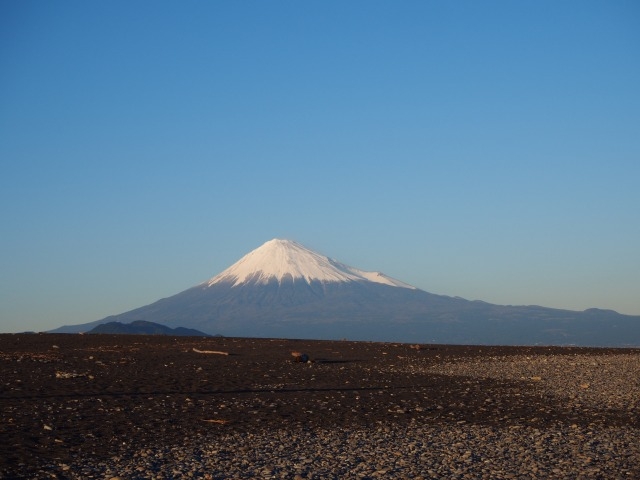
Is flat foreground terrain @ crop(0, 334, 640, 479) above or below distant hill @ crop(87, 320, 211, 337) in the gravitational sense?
below

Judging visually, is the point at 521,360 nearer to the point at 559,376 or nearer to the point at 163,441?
the point at 559,376

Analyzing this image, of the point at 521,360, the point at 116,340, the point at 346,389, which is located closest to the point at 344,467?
the point at 346,389

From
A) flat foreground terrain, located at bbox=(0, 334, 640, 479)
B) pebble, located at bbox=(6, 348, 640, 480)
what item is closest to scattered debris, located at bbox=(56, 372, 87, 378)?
flat foreground terrain, located at bbox=(0, 334, 640, 479)

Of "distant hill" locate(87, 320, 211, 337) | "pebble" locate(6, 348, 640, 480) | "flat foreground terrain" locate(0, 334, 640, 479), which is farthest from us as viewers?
"distant hill" locate(87, 320, 211, 337)

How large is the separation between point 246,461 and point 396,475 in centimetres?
247

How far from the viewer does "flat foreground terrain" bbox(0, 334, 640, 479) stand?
13.0 metres

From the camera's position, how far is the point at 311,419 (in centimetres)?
1716

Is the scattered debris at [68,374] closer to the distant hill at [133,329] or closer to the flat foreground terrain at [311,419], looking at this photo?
the flat foreground terrain at [311,419]

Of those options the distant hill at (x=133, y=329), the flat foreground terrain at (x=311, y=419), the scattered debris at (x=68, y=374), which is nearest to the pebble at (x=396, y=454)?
the flat foreground terrain at (x=311, y=419)

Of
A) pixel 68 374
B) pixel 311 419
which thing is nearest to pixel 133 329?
pixel 68 374

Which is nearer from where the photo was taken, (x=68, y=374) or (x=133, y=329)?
(x=68, y=374)

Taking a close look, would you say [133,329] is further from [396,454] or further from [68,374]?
Result: [396,454]

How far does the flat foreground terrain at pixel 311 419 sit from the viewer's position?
13.0 metres

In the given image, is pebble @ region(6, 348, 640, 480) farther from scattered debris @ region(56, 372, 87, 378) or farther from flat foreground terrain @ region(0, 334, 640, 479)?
scattered debris @ region(56, 372, 87, 378)
